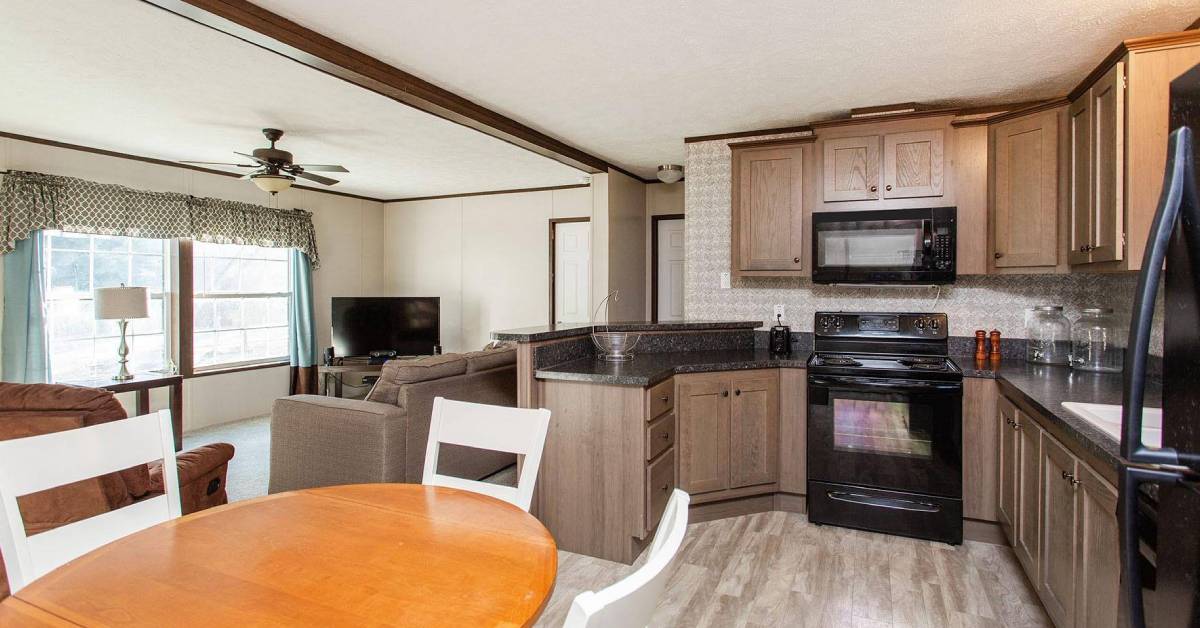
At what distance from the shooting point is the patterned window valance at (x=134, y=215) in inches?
169

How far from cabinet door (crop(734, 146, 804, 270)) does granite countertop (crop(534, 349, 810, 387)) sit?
61 cm

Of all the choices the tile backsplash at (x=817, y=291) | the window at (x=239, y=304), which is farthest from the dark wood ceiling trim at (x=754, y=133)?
the window at (x=239, y=304)

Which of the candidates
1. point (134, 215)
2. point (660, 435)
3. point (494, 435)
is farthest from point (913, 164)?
point (134, 215)

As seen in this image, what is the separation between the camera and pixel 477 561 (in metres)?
1.10

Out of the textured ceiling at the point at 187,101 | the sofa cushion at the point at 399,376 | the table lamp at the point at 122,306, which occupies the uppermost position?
the textured ceiling at the point at 187,101

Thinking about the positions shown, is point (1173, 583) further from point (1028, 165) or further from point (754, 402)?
point (1028, 165)

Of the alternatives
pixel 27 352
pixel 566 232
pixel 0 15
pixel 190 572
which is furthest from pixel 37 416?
pixel 566 232

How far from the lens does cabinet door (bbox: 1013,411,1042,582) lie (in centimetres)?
217

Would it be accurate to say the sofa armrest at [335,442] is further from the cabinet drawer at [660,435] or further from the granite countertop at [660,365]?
the cabinet drawer at [660,435]

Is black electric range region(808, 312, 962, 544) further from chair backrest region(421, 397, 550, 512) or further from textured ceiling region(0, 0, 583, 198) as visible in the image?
textured ceiling region(0, 0, 583, 198)

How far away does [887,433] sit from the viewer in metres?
2.96

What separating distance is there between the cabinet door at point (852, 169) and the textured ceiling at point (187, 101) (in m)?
2.50

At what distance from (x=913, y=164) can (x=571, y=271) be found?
391 centimetres

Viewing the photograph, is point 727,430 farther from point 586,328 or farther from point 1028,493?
point 1028,493
